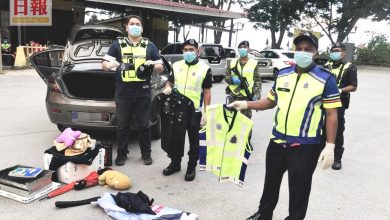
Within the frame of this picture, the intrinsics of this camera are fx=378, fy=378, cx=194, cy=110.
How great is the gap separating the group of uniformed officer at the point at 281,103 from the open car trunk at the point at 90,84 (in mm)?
1030

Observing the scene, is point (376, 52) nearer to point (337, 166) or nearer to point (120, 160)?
point (337, 166)

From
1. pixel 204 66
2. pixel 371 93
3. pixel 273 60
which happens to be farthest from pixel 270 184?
pixel 273 60

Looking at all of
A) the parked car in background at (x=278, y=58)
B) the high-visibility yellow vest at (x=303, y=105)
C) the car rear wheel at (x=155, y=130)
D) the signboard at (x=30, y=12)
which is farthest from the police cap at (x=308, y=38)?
the signboard at (x=30, y=12)

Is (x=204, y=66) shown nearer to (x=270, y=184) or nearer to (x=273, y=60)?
(x=270, y=184)

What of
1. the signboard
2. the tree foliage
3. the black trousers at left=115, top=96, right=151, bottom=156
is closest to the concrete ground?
the black trousers at left=115, top=96, right=151, bottom=156

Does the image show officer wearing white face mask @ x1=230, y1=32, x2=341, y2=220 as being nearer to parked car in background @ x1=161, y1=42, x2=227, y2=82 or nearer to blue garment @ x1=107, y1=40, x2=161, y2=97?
blue garment @ x1=107, y1=40, x2=161, y2=97

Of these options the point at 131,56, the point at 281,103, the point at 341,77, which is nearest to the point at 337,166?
the point at 341,77

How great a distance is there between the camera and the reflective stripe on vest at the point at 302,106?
297cm

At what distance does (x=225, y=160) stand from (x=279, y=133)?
77cm

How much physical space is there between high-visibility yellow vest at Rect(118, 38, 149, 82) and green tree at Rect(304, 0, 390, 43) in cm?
3188

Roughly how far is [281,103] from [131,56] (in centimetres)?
247

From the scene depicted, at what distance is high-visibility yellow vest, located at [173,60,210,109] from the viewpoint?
4.57 metres

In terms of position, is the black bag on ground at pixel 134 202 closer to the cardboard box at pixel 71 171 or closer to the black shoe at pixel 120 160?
the cardboard box at pixel 71 171

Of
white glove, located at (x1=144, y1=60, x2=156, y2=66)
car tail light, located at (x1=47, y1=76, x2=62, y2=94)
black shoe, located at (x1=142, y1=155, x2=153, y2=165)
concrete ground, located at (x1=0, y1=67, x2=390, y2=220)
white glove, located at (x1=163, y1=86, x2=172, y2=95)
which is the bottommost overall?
concrete ground, located at (x1=0, y1=67, x2=390, y2=220)
